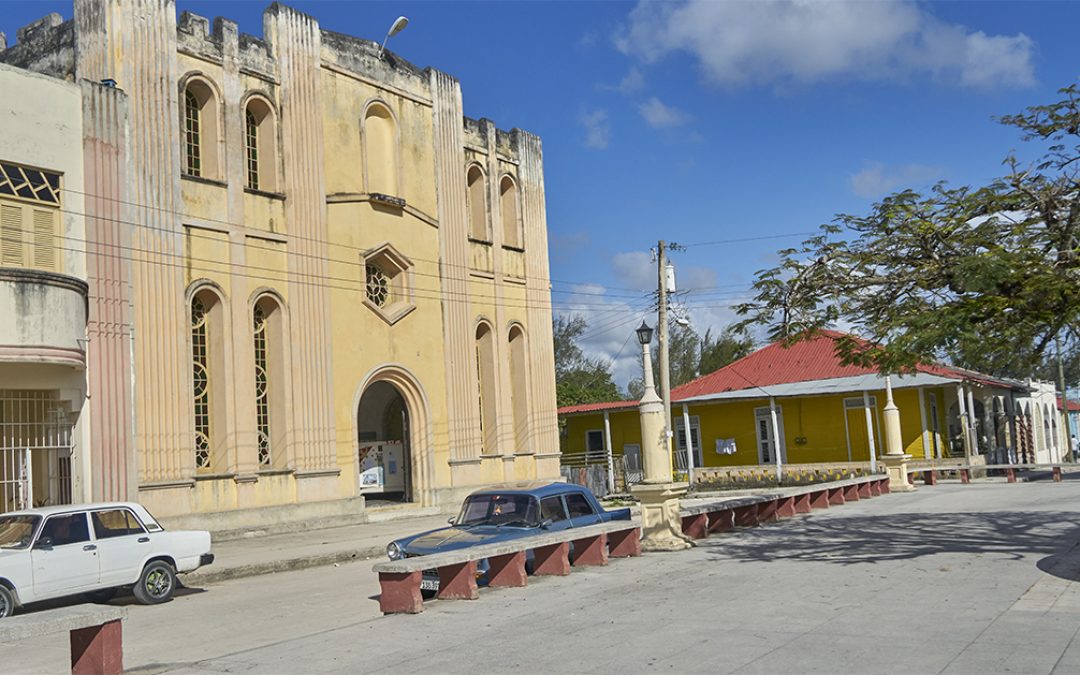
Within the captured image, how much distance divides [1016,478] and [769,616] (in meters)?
27.8

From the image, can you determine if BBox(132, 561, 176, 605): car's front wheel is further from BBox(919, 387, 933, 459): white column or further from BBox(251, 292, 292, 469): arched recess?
BBox(919, 387, 933, 459): white column

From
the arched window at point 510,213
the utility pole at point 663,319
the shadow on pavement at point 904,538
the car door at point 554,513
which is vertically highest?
the arched window at point 510,213

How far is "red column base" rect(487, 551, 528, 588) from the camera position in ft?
40.5

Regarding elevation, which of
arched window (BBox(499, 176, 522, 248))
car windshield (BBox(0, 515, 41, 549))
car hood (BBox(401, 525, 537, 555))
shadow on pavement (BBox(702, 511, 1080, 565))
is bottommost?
shadow on pavement (BBox(702, 511, 1080, 565))

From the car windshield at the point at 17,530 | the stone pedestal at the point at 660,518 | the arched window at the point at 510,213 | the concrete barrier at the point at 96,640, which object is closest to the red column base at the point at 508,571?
the stone pedestal at the point at 660,518

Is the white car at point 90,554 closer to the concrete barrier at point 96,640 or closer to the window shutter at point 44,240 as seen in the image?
the concrete barrier at point 96,640

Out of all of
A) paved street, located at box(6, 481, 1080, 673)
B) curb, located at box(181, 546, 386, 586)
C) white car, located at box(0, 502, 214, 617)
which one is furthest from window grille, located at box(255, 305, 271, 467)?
white car, located at box(0, 502, 214, 617)

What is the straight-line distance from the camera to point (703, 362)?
2697 inches

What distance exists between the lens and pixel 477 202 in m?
31.1

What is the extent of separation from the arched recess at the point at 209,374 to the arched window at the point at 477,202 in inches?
399

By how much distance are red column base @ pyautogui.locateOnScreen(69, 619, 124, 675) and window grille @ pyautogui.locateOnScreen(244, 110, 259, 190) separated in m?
17.3

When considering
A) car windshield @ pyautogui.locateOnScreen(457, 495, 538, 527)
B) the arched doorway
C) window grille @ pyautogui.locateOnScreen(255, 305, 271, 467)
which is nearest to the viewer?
car windshield @ pyautogui.locateOnScreen(457, 495, 538, 527)

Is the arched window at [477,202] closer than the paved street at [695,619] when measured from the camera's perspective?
No

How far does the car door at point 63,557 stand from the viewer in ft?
40.9
